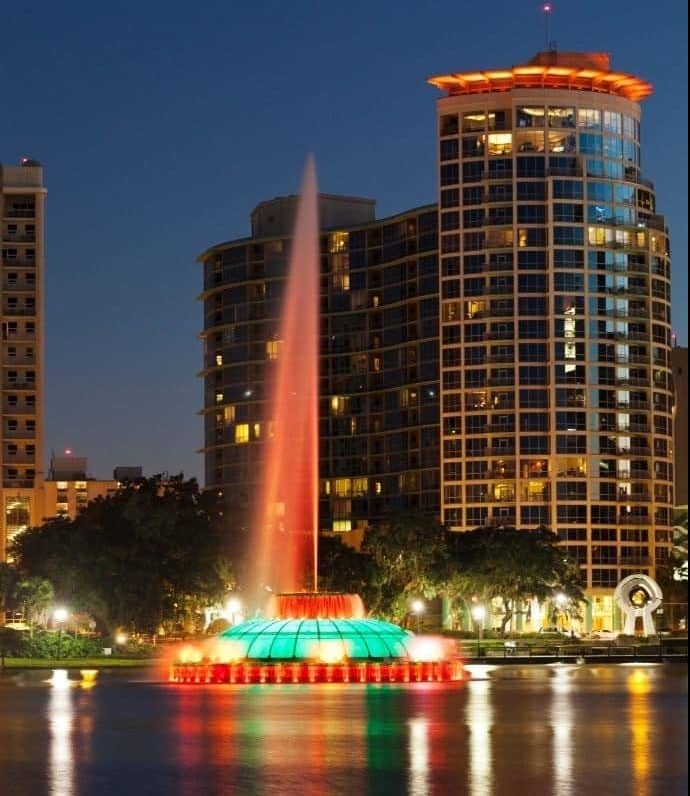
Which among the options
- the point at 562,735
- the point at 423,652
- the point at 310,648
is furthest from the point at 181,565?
the point at 562,735

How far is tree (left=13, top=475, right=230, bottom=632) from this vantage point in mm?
127000

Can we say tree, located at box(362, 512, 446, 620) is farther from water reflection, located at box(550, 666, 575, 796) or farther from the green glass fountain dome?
water reflection, located at box(550, 666, 575, 796)

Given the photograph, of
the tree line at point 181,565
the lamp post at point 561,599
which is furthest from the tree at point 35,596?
the lamp post at point 561,599

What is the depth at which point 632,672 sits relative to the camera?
94625mm

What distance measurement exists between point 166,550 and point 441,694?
61823mm

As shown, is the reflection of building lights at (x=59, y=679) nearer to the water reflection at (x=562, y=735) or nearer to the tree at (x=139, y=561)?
the tree at (x=139, y=561)

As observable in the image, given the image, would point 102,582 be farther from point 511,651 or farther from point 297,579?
point 297,579

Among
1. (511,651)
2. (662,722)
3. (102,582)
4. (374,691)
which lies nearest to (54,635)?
(102,582)

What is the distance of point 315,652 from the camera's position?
3479 inches

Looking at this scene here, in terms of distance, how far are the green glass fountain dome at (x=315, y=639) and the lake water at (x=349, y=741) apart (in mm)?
11420

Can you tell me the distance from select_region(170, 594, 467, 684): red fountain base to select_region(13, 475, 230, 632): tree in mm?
30610

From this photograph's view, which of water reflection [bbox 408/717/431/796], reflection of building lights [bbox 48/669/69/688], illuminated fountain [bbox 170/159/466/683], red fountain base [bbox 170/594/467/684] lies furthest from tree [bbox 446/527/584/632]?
water reflection [bbox 408/717/431/796]

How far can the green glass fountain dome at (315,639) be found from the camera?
88875mm

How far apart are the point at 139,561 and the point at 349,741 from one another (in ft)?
274
